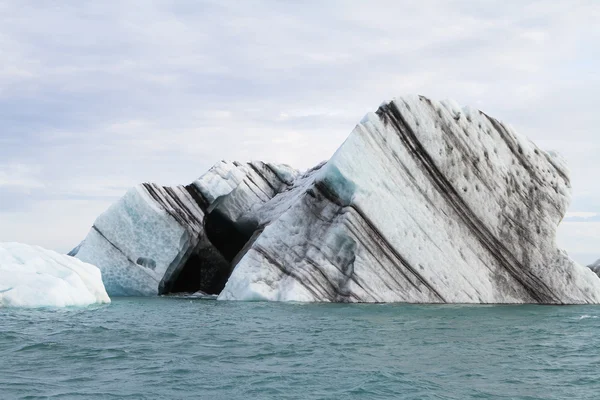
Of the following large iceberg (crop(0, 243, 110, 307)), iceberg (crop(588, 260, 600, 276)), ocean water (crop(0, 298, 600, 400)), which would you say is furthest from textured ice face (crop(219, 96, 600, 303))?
iceberg (crop(588, 260, 600, 276))

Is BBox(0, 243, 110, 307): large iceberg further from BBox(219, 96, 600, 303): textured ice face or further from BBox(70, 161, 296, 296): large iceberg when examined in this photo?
BBox(219, 96, 600, 303): textured ice face

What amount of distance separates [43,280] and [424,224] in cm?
894

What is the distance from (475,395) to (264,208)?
605 inches

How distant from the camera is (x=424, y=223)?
17875 mm

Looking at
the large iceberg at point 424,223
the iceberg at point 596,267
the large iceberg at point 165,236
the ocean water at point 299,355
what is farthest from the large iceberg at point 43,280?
the iceberg at point 596,267

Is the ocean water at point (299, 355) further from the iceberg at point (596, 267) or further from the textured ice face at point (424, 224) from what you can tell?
the iceberg at point (596, 267)

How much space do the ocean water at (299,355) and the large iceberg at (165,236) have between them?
5772 millimetres

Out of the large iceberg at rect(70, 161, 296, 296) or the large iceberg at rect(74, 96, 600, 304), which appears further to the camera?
the large iceberg at rect(70, 161, 296, 296)

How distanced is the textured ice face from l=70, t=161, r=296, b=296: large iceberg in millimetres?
3411

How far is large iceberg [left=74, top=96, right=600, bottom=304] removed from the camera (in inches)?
685

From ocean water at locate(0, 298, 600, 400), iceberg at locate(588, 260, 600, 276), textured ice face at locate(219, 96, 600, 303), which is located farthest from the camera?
iceberg at locate(588, 260, 600, 276)

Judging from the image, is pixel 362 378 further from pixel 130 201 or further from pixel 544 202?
pixel 130 201

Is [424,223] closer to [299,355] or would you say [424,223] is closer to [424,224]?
[424,224]

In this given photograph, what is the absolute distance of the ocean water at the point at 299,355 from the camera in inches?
297
